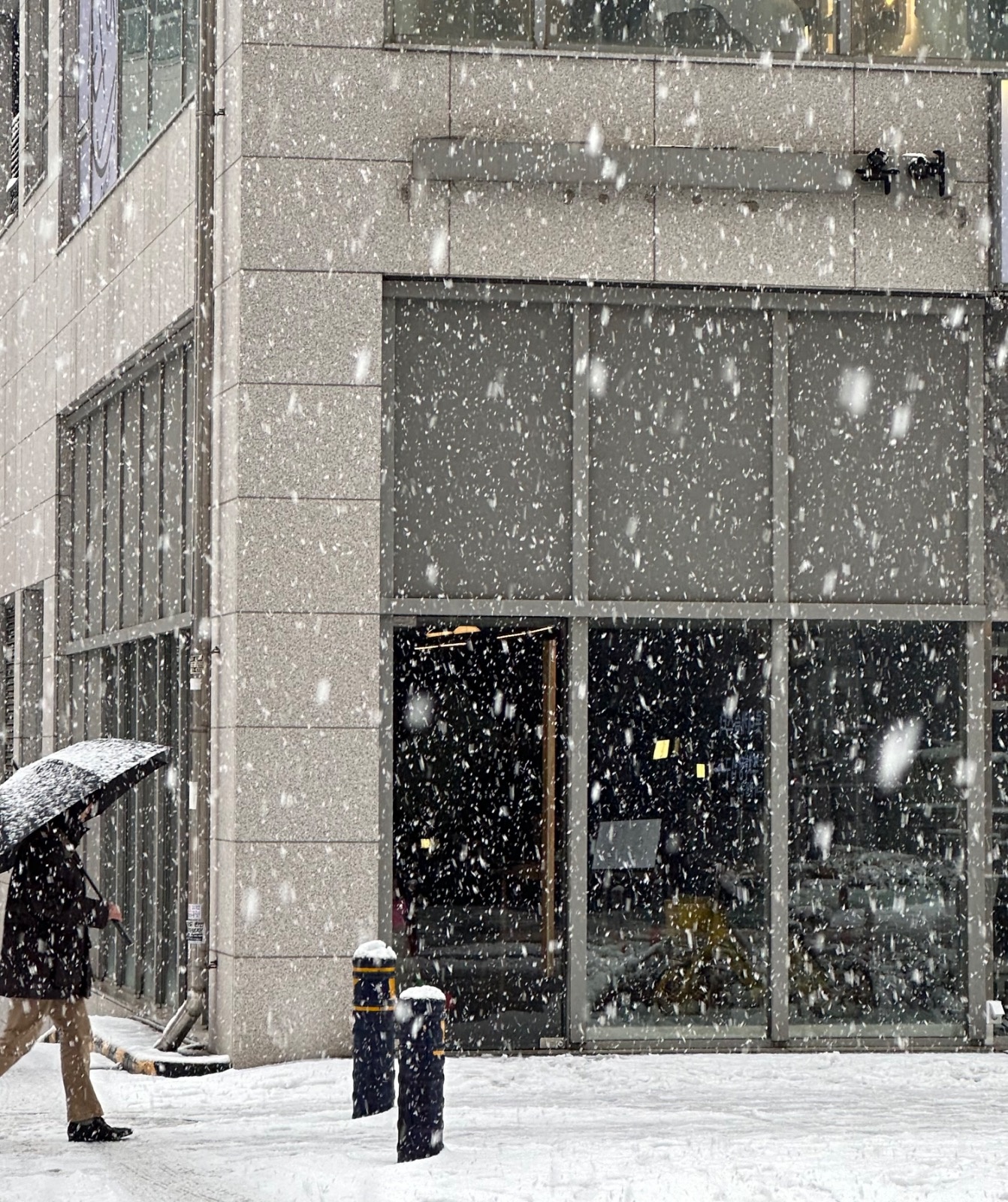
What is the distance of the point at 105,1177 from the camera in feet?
30.3

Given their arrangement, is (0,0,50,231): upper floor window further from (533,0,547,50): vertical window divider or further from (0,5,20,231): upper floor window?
(533,0,547,50): vertical window divider

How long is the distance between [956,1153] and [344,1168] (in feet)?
9.26

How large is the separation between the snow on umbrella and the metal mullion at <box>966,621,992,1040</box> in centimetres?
563

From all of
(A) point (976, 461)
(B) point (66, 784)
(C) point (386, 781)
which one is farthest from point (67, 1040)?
(A) point (976, 461)

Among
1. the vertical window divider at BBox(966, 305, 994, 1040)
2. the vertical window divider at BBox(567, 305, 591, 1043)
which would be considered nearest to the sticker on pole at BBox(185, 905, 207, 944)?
the vertical window divider at BBox(567, 305, 591, 1043)

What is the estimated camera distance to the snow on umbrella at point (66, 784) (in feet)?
32.5

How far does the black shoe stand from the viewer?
10.2 metres

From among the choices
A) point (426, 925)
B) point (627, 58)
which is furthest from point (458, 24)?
point (426, 925)

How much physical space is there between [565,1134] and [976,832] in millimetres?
4614

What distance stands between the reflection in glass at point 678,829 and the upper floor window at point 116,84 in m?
5.49

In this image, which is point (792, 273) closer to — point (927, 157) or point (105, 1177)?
point (927, 157)

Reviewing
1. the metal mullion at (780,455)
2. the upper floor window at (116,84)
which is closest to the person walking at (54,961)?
the metal mullion at (780,455)

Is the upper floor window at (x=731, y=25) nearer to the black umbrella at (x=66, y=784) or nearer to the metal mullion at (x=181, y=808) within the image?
the metal mullion at (x=181, y=808)

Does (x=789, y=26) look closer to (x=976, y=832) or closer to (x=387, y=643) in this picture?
(x=387, y=643)
